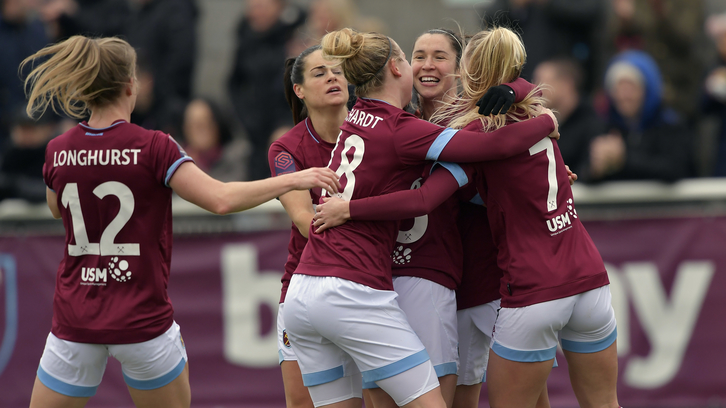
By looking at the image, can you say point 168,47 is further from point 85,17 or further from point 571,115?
point 571,115

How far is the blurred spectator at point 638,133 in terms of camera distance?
627 cm

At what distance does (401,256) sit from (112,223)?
52.7 inches

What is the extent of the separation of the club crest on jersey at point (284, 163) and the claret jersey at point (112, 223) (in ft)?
1.84

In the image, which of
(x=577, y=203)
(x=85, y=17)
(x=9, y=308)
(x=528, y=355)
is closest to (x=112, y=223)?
(x=528, y=355)

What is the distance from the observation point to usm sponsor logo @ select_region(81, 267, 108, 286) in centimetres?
374

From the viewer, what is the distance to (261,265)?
6.47 meters

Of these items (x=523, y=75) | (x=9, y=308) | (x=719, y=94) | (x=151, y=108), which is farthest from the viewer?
(x=151, y=108)

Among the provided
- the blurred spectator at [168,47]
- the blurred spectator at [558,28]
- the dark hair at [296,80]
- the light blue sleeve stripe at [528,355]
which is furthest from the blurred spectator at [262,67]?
the light blue sleeve stripe at [528,355]

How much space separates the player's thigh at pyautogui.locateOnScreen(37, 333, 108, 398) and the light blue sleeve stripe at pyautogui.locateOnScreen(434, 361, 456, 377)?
1544 mm

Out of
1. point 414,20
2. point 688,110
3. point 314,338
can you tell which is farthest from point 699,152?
point 314,338

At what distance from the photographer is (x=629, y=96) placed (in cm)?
686

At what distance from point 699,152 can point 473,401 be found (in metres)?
4.49

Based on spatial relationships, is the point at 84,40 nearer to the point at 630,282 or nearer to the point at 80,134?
the point at 80,134

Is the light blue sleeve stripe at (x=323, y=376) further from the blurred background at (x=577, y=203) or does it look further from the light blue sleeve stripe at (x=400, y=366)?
the blurred background at (x=577, y=203)
